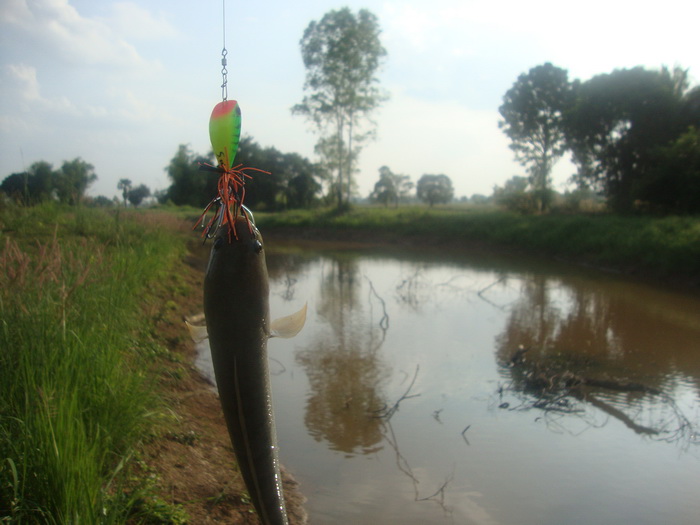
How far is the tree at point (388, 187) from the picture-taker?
155 ft

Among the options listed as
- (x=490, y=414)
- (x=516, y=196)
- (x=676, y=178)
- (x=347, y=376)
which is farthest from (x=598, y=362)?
(x=516, y=196)

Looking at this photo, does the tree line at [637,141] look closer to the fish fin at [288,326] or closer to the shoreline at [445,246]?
the shoreline at [445,246]

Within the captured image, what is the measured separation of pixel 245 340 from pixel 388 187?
1834 inches

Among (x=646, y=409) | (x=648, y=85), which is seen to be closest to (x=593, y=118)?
(x=648, y=85)

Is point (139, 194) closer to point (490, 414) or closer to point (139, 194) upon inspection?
point (139, 194)

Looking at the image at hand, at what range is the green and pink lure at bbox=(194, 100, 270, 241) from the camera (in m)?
1.05

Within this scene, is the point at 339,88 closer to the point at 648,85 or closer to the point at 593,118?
the point at 593,118

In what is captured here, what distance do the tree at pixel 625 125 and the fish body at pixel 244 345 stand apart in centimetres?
2202

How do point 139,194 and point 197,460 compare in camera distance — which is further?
point 139,194

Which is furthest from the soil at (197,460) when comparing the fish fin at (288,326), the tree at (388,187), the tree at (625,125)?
the tree at (388,187)

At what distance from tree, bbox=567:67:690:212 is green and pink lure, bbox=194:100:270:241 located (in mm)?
22067

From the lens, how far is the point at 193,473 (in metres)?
3.46

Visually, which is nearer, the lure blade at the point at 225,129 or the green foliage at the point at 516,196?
the lure blade at the point at 225,129

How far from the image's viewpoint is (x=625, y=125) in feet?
77.6
